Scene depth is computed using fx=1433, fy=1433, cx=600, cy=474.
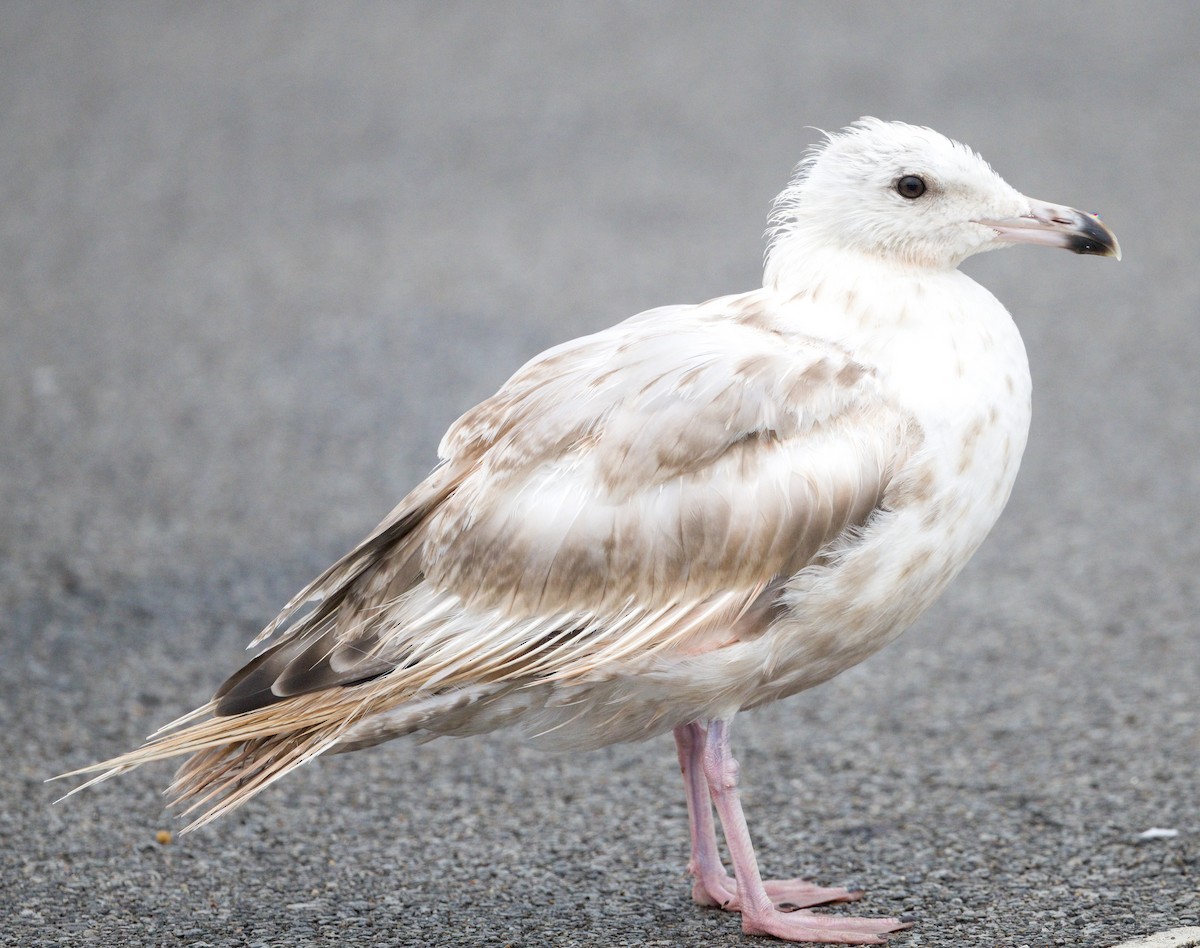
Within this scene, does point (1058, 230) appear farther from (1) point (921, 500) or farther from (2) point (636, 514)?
(2) point (636, 514)

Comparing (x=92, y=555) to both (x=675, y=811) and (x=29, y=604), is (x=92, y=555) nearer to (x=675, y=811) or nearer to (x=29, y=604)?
(x=29, y=604)

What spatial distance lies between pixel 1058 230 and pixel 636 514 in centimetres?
142

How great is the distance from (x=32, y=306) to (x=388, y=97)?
5.26 meters

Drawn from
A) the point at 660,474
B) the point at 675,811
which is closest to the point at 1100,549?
the point at 675,811

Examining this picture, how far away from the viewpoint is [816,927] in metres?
3.88

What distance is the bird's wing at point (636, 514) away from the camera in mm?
3623

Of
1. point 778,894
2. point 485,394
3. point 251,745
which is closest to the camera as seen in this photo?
point 251,745

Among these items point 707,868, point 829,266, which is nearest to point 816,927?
point 707,868

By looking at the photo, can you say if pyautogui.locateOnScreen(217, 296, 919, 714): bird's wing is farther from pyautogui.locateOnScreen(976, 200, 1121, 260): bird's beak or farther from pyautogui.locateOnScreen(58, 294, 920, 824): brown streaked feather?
pyautogui.locateOnScreen(976, 200, 1121, 260): bird's beak

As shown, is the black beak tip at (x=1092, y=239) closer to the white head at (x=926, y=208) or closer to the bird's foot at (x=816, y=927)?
the white head at (x=926, y=208)

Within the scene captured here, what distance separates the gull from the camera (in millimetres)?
3637

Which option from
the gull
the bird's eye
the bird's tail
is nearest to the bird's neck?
the gull

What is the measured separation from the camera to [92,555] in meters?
7.02

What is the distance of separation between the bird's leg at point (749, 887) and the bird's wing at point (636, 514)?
1.43 feet
